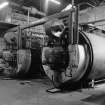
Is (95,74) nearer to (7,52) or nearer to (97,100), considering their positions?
(97,100)

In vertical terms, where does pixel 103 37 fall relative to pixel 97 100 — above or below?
above

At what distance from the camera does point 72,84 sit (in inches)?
145

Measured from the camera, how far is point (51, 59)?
3.63m

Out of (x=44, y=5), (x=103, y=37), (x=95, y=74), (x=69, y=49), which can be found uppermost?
(x=44, y=5)

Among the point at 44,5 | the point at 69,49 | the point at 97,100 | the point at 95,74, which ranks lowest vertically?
the point at 97,100

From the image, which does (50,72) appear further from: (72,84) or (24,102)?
(24,102)

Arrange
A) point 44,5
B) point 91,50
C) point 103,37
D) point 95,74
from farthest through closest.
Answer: point 44,5 < point 103,37 < point 95,74 < point 91,50

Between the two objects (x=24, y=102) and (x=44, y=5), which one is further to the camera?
(x=44, y=5)

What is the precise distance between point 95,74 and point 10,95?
2.04 meters

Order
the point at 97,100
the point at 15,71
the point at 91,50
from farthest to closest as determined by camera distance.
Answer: the point at 15,71
the point at 91,50
the point at 97,100

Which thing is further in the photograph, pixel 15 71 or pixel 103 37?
pixel 15 71

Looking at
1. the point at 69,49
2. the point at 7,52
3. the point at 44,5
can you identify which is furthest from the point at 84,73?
the point at 44,5

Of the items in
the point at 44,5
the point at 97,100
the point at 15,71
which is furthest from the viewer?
the point at 44,5

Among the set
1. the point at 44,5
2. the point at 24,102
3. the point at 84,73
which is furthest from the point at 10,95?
the point at 44,5
